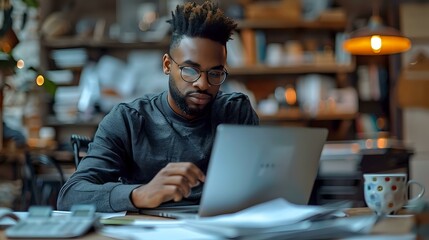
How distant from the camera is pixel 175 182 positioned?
1484 millimetres

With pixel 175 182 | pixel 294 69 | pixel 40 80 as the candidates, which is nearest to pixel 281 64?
pixel 294 69

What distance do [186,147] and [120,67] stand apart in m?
4.02

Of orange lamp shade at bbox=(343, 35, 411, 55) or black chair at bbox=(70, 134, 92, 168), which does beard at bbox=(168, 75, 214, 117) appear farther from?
orange lamp shade at bbox=(343, 35, 411, 55)

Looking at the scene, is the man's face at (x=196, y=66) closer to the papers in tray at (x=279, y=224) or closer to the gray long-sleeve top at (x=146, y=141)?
the gray long-sleeve top at (x=146, y=141)

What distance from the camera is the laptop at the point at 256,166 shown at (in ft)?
4.26

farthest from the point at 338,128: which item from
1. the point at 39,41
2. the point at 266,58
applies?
the point at 39,41

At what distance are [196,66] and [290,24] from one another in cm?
401

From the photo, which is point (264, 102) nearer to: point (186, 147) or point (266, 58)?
point (266, 58)

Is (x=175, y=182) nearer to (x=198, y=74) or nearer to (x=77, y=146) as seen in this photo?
(x=198, y=74)

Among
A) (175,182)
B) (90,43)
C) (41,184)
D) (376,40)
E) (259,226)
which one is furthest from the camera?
(90,43)

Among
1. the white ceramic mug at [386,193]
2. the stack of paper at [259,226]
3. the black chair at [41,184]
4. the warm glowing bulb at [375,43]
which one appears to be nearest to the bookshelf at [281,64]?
the black chair at [41,184]

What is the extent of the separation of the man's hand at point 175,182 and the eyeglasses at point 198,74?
45 centimetres

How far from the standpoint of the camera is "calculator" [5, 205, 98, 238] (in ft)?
4.12

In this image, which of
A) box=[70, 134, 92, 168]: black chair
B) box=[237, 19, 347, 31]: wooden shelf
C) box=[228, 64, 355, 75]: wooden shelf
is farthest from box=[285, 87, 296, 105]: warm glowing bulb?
box=[70, 134, 92, 168]: black chair
